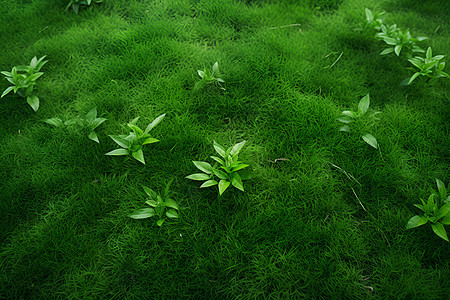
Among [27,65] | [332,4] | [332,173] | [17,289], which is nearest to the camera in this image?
[17,289]

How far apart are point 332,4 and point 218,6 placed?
133 centimetres

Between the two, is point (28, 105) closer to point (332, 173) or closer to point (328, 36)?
point (332, 173)

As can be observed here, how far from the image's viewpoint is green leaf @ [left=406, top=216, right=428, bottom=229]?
1758 millimetres

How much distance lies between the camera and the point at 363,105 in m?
2.29

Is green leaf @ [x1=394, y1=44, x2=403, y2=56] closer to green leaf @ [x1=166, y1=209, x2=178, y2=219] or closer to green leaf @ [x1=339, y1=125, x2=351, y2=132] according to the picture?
green leaf @ [x1=339, y1=125, x2=351, y2=132]

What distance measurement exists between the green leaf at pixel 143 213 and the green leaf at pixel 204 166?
1.39 ft

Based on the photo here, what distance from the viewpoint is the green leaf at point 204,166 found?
6.46 feet

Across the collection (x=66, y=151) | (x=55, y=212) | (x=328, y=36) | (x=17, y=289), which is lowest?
(x=17, y=289)

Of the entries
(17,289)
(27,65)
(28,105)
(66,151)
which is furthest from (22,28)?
(17,289)

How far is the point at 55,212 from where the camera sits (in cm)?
193

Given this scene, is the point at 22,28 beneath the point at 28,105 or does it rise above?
above

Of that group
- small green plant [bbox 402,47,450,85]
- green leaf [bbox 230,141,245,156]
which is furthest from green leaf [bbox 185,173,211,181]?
small green plant [bbox 402,47,450,85]

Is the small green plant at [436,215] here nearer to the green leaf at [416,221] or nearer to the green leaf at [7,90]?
the green leaf at [416,221]

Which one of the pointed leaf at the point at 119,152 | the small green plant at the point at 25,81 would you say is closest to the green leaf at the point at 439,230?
the pointed leaf at the point at 119,152
